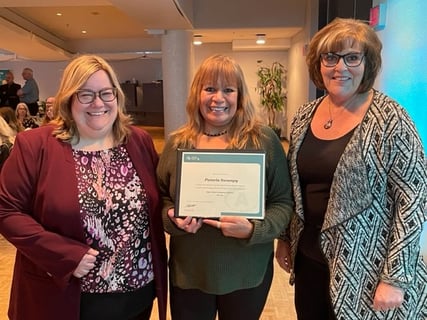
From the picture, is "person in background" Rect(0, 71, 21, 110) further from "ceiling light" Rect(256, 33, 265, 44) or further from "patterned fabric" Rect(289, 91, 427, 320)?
"patterned fabric" Rect(289, 91, 427, 320)

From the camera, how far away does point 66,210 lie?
1414 mm

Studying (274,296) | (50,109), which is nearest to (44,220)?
(50,109)

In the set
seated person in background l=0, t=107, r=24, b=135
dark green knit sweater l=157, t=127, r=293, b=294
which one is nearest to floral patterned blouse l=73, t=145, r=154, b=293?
dark green knit sweater l=157, t=127, r=293, b=294

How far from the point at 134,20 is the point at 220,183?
8.10 m

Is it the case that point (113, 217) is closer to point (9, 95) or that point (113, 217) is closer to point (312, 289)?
point (312, 289)

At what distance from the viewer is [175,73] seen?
26.3ft

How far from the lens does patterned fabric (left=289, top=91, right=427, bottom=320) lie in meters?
1.37

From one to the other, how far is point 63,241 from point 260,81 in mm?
10400

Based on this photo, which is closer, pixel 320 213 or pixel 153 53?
pixel 320 213

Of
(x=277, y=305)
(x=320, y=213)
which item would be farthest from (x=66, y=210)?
(x=277, y=305)

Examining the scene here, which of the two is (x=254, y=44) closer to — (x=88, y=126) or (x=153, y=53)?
(x=153, y=53)

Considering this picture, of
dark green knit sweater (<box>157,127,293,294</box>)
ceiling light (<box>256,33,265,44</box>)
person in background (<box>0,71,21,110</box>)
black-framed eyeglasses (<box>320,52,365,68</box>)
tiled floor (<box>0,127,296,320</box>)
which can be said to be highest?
ceiling light (<box>256,33,265,44</box>)

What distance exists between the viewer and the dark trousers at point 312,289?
1.62 meters

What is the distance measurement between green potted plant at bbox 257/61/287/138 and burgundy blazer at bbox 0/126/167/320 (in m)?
9.62
